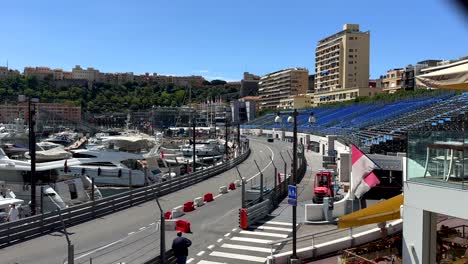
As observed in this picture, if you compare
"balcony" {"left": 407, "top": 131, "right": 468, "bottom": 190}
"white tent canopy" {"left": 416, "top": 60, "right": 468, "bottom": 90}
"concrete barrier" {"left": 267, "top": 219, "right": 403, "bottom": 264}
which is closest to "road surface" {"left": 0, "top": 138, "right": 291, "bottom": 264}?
"concrete barrier" {"left": 267, "top": 219, "right": 403, "bottom": 264}

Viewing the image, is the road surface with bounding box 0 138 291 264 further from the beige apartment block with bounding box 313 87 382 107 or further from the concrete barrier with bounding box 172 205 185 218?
the beige apartment block with bounding box 313 87 382 107

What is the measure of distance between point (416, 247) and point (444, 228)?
10.0ft

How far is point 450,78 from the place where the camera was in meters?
10.5

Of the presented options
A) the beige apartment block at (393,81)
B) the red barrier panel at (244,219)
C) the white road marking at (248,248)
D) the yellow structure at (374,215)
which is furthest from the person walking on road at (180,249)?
the beige apartment block at (393,81)

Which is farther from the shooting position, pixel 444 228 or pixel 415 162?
pixel 444 228

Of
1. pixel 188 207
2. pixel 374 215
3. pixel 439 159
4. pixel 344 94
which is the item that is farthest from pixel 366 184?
pixel 344 94

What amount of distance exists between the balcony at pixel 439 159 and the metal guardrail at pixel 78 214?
811cm

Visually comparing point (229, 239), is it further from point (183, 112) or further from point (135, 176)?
point (183, 112)

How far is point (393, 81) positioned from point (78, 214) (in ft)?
476

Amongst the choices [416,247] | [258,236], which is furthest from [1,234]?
[416,247]

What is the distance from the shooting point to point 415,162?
12.9 meters

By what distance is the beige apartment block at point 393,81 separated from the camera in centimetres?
14712

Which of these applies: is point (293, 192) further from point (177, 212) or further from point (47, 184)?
point (47, 184)

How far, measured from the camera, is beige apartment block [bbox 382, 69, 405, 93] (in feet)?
483
